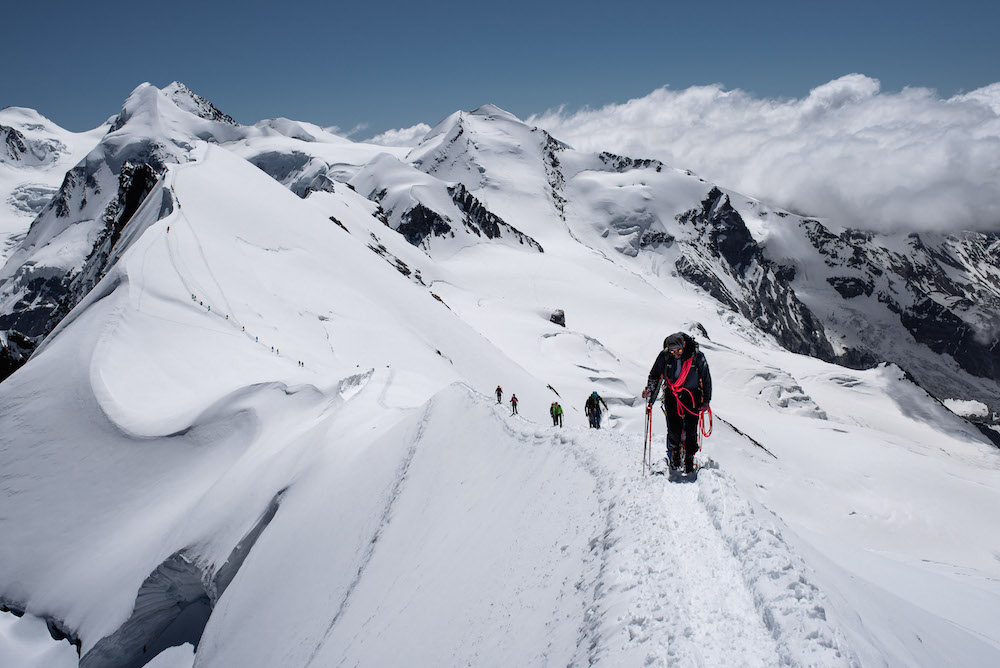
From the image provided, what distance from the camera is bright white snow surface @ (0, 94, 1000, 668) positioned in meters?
5.98

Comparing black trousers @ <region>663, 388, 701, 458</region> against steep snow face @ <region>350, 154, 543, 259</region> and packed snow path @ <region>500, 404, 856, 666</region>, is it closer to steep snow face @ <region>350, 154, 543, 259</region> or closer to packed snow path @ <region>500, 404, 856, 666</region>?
packed snow path @ <region>500, 404, 856, 666</region>

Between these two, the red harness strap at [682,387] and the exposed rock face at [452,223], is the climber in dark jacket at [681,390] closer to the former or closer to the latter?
the red harness strap at [682,387]

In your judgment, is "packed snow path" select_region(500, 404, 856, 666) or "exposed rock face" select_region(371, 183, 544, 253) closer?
"packed snow path" select_region(500, 404, 856, 666)

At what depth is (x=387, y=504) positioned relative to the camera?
42.3 ft

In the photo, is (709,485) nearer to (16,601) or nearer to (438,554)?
(438,554)

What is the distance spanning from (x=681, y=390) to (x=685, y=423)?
52 cm

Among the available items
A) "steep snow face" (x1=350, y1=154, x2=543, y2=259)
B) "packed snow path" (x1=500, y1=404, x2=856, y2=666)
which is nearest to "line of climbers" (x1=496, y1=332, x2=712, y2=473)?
"packed snow path" (x1=500, y1=404, x2=856, y2=666)

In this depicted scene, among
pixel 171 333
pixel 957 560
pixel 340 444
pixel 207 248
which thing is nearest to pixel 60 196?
pixel 207 248

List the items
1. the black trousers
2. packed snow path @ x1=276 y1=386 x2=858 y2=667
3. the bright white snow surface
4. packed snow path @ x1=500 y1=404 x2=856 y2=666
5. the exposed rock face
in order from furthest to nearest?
1. the exposed rock face
2. the black trousers
3. the bright white snow surface
4. packed snow path @ x1=276 y1=386 x2=858 y2=667
5. packed snow path @ x1=500 y1=404 x2=856 y2=666

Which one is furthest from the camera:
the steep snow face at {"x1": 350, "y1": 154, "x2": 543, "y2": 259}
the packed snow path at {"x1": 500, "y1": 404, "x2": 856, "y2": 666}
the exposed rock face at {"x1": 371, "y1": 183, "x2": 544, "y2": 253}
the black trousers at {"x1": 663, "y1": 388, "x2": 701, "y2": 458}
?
the exposed rock face at {"x1": 371, "y1": 183, "x2": 544, "y2": 253}

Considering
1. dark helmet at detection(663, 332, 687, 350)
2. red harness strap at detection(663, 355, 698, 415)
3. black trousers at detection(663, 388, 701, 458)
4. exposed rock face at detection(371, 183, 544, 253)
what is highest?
exposed rock face at detection(371, 183, 544, 253)

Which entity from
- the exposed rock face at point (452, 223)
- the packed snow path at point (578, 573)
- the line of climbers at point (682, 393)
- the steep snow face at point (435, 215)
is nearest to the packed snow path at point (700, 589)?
the packed snow path at point (578, 573)

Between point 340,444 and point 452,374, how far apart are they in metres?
20.3

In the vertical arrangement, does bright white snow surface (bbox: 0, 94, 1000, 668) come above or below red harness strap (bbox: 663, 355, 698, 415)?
below
